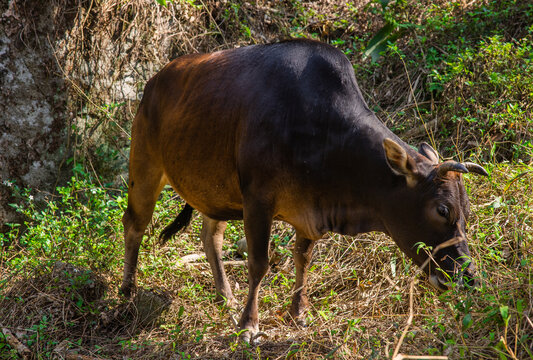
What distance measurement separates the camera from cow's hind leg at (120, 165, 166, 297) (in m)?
5.14

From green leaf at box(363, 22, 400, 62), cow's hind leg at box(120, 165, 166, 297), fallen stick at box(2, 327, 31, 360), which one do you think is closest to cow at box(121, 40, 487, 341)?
cow's hind leg at box(120, 165, 166, 297)

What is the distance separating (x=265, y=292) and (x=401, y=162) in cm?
181

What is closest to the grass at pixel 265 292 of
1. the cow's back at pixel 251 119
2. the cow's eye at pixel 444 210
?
the cow's eye at pixel 444 210

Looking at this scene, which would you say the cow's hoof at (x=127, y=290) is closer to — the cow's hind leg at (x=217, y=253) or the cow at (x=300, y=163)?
the cow's hind leg at (x=217, y=253)

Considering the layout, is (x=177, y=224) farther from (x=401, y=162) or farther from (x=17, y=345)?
(x=401, y=162)

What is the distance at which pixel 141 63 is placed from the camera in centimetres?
673

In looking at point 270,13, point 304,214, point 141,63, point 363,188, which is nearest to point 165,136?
point 304,214

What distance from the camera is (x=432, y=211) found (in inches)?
149

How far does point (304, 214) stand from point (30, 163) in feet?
10.4

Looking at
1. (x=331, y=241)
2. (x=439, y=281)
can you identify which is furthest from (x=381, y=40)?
(x=439, y=281)

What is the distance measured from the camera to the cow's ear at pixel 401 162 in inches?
148

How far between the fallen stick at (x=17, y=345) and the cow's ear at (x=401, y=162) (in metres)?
2.73

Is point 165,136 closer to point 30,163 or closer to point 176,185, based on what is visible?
point 176,185

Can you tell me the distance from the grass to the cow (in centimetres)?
27
